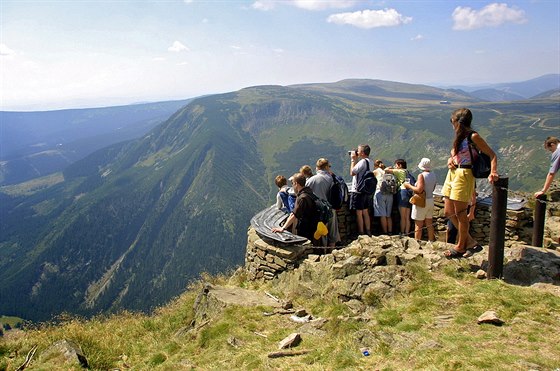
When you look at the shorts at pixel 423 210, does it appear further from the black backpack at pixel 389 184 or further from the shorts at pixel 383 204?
the shorts at pixel 383 204

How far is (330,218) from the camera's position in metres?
11.5

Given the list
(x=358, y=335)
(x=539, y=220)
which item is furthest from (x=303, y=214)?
→ (x=539, y=220)

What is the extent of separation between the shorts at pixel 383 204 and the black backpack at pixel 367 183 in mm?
411

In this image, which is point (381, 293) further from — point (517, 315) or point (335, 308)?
point (517, 315)

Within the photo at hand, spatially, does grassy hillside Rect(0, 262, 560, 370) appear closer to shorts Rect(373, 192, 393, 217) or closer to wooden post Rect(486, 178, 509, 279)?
wooden post Rect(486, 178, 509, 279)

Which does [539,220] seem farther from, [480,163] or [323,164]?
[323,164]

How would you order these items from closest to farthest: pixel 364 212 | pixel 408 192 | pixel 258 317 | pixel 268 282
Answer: pixel 258 317 → pixel 268 282 → pixel 408 192 → pixel 364 212

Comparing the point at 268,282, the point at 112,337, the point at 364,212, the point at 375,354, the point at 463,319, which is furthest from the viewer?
the point at 364,212

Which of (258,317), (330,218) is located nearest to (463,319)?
(258,317)

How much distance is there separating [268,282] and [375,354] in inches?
228

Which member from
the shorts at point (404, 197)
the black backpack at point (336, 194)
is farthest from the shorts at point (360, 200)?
the shorts at point (404, 197)

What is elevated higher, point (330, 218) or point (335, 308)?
point (330, 218)

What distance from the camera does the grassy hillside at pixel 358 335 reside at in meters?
5.53

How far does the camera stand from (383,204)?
12.9 m
